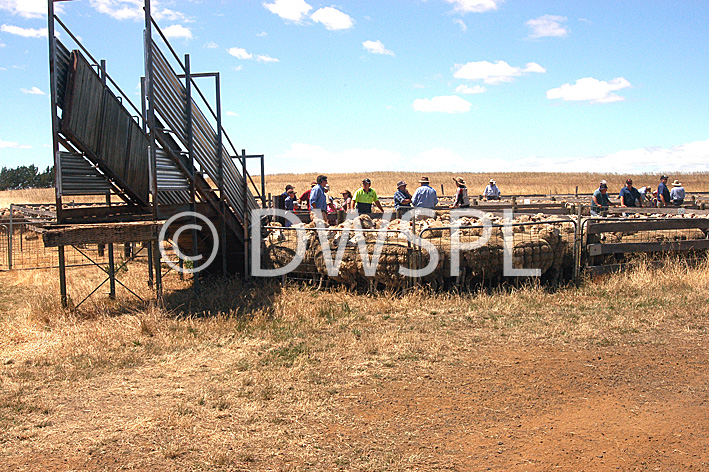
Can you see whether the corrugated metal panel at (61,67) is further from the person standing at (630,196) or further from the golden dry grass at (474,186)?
the golden dry grass at (474,186)

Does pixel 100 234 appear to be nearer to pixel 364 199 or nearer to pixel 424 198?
pixel 364 199

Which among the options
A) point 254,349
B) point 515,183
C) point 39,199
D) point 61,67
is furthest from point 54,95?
point 515,183

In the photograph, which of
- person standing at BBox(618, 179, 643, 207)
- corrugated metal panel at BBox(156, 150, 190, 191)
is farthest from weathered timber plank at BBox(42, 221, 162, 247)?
person standing at BBox(618, 179, 643, 207)

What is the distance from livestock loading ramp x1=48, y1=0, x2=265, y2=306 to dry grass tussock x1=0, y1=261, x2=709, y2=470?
4.76 feet

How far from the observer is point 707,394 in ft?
19.3

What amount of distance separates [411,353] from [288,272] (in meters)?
4.66

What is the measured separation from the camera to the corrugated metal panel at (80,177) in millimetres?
9570

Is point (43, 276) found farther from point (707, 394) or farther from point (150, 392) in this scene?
point (707, 394)

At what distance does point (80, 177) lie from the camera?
9961mm

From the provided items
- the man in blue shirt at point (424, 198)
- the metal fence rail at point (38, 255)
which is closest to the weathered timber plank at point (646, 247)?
the man in blue shirt at point (424, 198)

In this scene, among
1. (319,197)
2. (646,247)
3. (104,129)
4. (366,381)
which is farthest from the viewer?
(319,197)

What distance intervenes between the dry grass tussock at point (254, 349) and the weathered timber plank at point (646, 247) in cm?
48

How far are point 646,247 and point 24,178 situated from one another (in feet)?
351

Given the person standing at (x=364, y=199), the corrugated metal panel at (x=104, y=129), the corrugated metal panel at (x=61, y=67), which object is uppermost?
the corrugated metal panel at (x=61, y=67)
